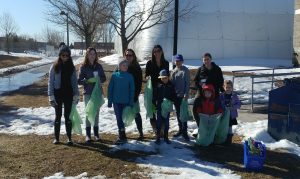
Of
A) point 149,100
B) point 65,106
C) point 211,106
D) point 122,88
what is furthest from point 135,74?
point 211,106

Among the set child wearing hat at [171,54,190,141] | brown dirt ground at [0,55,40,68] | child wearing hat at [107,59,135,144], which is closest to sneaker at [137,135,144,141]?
child wearing hat at [107,59,135,144]

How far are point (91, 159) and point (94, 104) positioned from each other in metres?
1.37

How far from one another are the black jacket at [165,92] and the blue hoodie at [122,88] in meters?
0.50

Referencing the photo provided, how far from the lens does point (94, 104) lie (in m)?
8.14

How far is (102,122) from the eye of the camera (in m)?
10.3

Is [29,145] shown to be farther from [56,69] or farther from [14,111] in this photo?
[14,111]

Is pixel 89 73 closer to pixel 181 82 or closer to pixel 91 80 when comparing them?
pixel 91 80

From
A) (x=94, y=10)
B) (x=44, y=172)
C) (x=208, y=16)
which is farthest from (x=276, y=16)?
(x=44, y=172)

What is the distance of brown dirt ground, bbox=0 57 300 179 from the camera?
6.49 m

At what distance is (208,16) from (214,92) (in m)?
23.4

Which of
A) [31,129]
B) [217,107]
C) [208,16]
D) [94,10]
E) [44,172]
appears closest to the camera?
[44,172]

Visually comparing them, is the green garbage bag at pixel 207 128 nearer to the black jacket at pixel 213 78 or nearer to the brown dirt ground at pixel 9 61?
the black jacket at pixel 213 78

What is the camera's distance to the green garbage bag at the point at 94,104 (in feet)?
26.6

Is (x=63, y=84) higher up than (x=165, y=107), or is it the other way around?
(x=63, y=84)
